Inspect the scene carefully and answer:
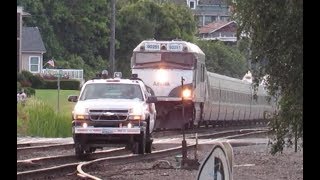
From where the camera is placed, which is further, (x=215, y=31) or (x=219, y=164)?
(x=215, y=31)

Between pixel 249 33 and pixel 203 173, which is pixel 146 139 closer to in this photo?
pixel 249 33

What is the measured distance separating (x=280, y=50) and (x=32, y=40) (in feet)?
221

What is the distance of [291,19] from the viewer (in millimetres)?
13953

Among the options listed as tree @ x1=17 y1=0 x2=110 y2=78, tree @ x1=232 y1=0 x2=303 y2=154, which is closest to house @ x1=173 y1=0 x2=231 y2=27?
tree @ x1=17 y1=0 x2=110 y2=78

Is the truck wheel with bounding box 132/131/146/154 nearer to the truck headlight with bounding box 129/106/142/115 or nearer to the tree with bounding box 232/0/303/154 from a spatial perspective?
the truck headlight with bounding box 129/106/142/115

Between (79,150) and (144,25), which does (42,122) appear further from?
(144,25)

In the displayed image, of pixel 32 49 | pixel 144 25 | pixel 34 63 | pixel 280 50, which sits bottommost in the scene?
pixel 280 50

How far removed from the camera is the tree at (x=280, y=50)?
14.2 m

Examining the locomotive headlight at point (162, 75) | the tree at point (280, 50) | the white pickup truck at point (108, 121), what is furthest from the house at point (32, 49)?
the tree at point (280, 50)

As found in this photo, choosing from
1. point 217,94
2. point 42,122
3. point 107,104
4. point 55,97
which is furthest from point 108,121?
point 55,97

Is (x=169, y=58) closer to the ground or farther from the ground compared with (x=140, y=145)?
farther from the ground

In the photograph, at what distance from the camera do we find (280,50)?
14750mm

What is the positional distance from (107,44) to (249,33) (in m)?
70.1
